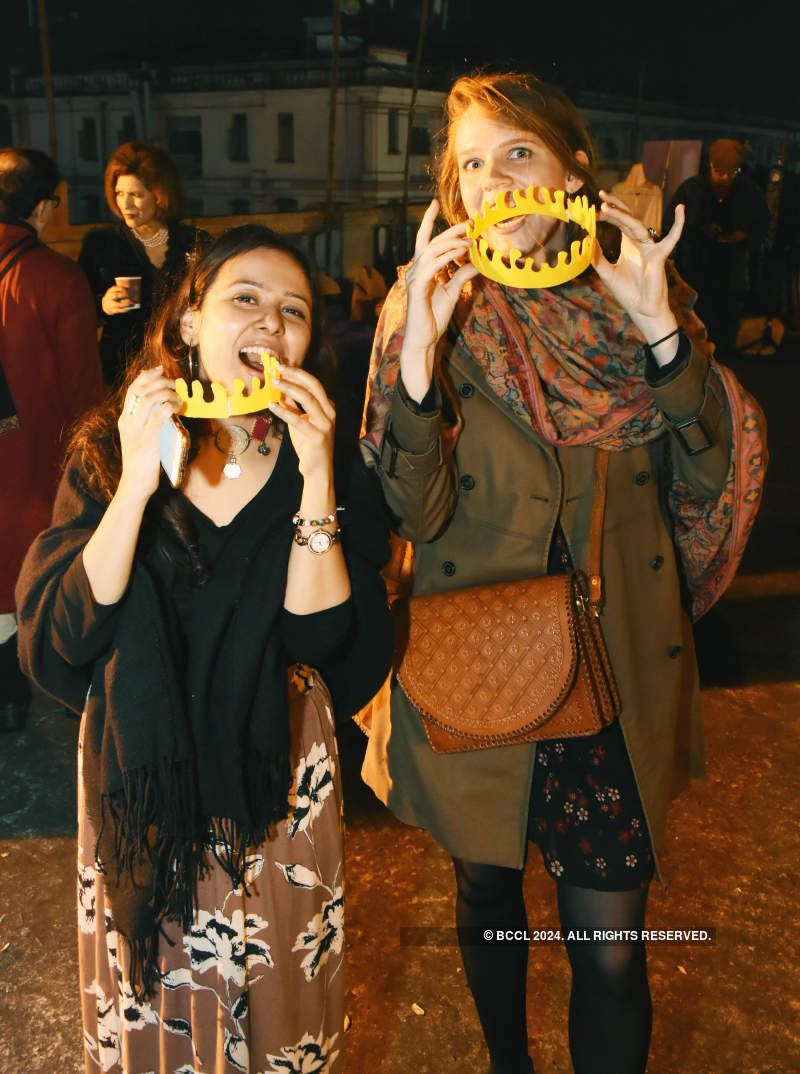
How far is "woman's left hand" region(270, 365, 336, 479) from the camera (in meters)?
1.72

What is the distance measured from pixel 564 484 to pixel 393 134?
39.2 meters

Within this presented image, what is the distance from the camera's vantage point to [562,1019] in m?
2.72

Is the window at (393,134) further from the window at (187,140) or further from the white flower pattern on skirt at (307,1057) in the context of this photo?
the white flower pattern on skirt at (307,1057)

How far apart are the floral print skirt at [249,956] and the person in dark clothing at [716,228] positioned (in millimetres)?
5724

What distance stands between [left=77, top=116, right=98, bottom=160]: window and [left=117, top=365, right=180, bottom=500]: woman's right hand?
47915 millimetres

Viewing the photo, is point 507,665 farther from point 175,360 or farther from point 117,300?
point 117,300

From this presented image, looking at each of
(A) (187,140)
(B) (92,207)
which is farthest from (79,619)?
(B) (92,207)

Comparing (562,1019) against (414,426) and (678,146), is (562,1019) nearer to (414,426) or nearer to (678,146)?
(414,426)

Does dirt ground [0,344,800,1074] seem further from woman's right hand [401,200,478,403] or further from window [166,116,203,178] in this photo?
window [166,116,203,178]

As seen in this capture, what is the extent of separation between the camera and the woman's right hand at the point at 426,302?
6.19 ft

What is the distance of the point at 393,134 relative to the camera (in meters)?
38.2

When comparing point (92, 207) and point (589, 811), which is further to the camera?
point (92, 207)

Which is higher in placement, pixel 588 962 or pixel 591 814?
pixel 591 814

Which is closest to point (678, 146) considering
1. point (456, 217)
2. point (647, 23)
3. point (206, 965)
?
point (456, 217)
